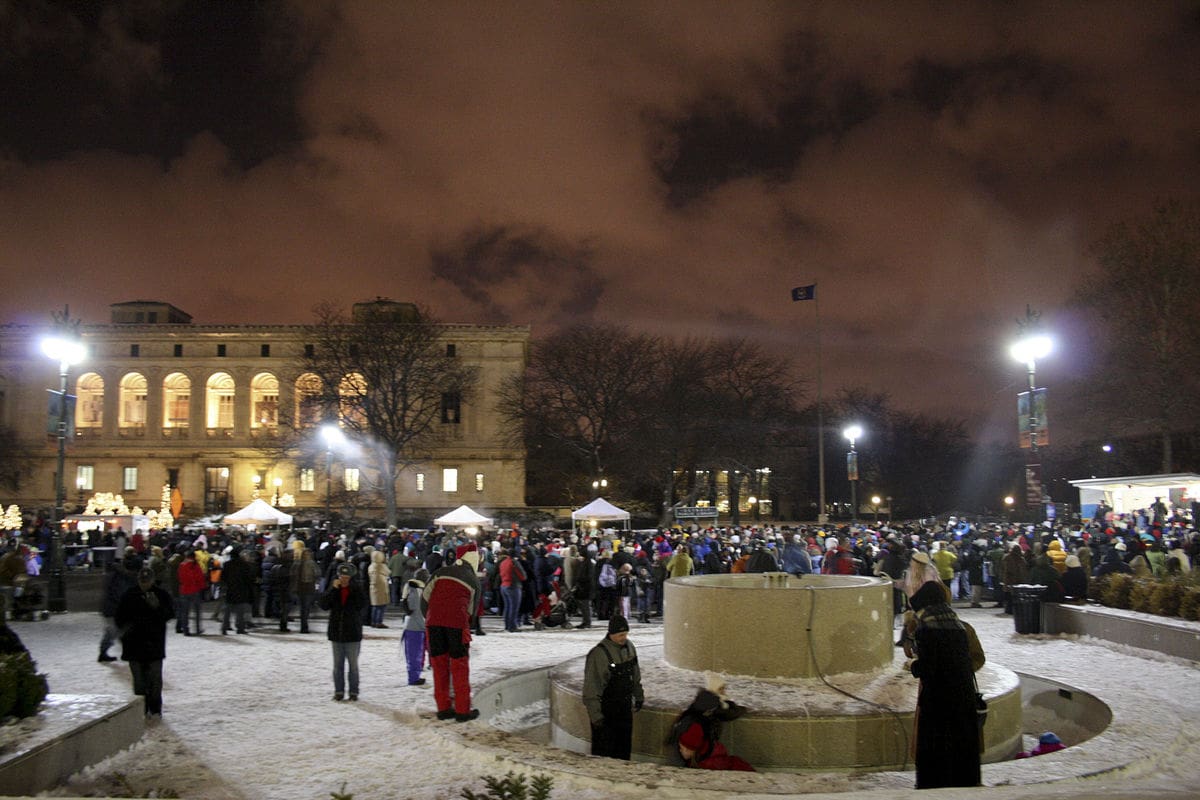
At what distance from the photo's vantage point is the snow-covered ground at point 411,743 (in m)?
6.78

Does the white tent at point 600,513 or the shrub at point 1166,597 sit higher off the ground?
the white tent at point 600,513

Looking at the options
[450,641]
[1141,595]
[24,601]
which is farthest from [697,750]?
[24,601]

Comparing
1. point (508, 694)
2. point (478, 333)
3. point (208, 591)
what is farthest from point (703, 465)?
point (508, 694)

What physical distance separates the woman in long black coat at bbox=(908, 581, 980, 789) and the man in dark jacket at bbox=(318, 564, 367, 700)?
663 cm

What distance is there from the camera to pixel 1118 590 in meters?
15.6

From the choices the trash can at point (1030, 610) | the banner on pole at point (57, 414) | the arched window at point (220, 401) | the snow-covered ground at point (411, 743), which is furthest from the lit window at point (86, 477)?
the trash can at point (1030, 610)

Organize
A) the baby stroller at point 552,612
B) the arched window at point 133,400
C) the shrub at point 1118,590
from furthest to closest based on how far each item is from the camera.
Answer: the arched window at point 133,400, the baby stroller at point 552,612, the shrub at point 1118,590

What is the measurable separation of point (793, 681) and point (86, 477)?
253 ft

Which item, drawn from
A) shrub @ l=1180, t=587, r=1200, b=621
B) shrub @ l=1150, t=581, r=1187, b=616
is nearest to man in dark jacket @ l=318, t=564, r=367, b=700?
shrub @ l=1180, t=587, r=1200, b=621

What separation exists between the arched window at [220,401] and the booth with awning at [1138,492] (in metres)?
63.5

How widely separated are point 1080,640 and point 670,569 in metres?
7.96

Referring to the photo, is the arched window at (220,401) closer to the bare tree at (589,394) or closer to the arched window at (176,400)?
the arched window at (176,400)

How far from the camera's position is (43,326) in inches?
2842

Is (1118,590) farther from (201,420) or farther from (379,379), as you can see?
(201,420)
